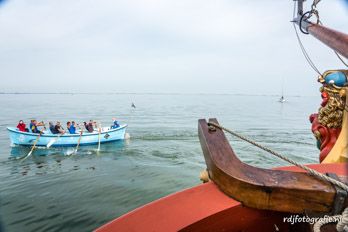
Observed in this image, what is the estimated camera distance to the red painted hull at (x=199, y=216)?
178 cm

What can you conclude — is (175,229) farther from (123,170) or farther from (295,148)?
(295,148)

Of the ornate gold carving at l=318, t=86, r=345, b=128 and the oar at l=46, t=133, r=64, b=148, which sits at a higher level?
the ornate gold carving at l=318, t=86, r=345, b=128

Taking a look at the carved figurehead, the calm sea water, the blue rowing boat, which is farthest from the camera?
the blue rowing boat

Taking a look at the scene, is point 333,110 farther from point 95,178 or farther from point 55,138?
point 55,138

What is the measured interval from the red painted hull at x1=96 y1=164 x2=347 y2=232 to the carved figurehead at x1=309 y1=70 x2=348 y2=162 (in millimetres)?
2795

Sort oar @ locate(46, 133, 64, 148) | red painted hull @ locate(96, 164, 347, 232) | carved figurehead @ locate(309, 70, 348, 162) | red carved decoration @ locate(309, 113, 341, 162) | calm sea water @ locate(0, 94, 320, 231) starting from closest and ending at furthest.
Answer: red painted hull @ locate(96, 164, 347, 232)
carved figurehead @ locate(309, 70, 348, 162)
red carved decoration @ locate(309, 113, 341, 162)
calm sea water @ locate(0, 94, 320, 231)
oar @ locate(46, 133, 64, 148)

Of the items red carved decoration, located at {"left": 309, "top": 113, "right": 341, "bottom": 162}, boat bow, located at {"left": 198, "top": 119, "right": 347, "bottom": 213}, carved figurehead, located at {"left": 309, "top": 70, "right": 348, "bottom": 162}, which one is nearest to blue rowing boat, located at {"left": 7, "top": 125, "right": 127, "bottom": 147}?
red carved decoration, located at {"left": 309, "top": 113, "right": 341, "bottom": 162}

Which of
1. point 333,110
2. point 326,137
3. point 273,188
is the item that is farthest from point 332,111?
point 273,188

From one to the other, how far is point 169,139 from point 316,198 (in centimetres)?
2535

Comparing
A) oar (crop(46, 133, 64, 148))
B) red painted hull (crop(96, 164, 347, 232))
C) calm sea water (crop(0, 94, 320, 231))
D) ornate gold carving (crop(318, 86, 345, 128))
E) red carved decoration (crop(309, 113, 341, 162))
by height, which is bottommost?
calm sea water (crop(0, 94, 320, 231))

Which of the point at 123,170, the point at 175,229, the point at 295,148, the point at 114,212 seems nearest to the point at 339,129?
the point at 175,229

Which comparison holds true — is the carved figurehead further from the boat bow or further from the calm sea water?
the calm sea water

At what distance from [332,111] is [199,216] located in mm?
3754

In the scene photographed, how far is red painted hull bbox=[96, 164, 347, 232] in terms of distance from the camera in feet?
5.83
